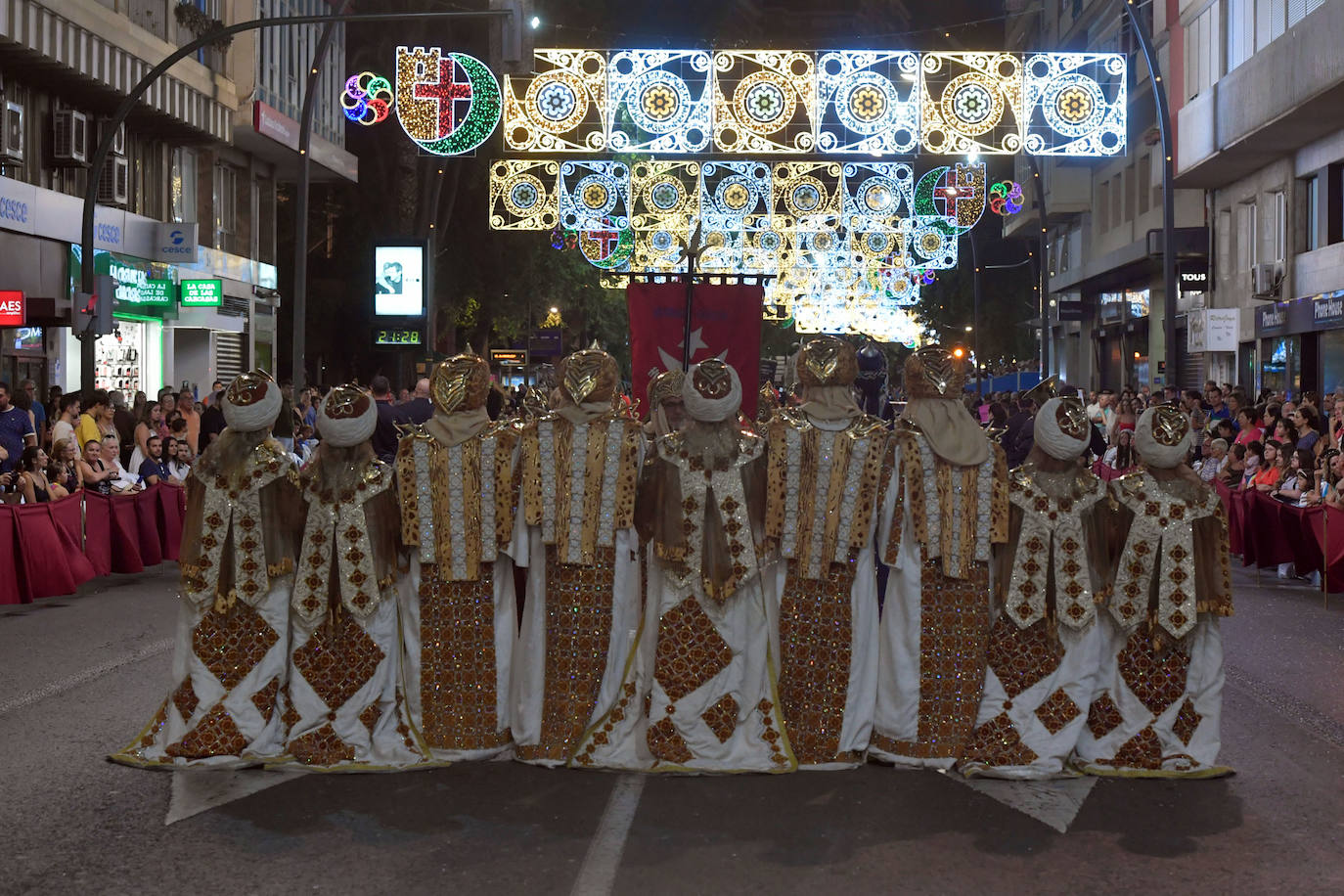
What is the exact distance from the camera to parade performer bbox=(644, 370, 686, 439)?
33.3ft

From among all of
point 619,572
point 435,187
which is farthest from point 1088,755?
point 435,187

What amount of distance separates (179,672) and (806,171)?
74.3 feet

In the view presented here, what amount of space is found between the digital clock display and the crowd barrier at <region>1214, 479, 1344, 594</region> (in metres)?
13.2

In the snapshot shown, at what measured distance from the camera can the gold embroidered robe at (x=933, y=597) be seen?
7484 mm

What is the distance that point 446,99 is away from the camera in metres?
24.7

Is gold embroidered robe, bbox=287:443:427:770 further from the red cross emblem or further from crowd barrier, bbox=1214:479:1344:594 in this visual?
the red cross emblem

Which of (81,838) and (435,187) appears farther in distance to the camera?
(435,187)

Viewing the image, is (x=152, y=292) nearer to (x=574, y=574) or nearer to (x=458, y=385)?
(x=458, y=385)

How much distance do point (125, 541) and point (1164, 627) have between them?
10.6 m

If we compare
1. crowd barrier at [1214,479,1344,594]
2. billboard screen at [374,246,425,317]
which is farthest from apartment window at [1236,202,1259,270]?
crowd barrier at [1214,479,1344,594]


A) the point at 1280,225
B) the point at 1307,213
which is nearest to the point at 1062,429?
the point at 1307,213

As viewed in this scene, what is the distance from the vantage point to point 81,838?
6.19 metres

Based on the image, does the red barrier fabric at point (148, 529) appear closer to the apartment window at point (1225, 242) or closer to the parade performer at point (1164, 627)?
the parade performer at point (1164, 627)

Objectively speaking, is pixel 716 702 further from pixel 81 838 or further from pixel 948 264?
pixel 948 264
